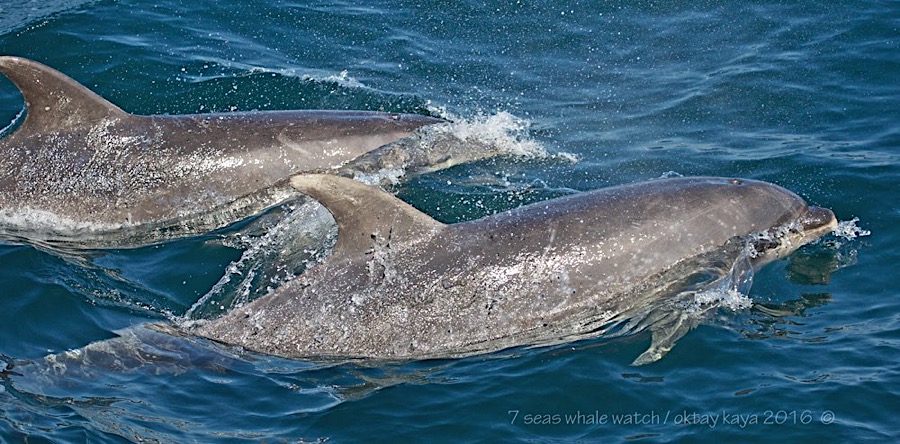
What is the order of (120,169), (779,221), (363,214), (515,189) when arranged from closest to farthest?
1. (363,214)
2. (779,221)
3. (120,169)
4. (515,189)

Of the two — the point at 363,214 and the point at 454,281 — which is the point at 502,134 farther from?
the point at 363,214

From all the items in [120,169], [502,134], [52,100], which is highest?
[52,100]

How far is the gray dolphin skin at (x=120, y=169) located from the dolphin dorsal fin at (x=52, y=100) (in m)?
0.01

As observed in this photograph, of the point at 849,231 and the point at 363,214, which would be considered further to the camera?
the point at 849,231

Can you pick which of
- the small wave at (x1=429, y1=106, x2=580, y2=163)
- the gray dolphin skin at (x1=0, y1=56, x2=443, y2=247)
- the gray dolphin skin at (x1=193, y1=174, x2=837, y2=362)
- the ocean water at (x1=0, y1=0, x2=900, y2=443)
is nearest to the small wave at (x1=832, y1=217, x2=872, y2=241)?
the ocean water at (x1=0, y1=0, x2=900, y2=443)

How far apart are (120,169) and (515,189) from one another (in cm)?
442

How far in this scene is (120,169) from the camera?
1301 centimetres

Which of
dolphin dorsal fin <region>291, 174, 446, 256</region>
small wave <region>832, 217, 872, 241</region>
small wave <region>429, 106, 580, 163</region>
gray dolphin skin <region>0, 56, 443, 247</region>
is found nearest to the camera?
dolphin dorsal fin <region>291, 174, 446, 256</region>

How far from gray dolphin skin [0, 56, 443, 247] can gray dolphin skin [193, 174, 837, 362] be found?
325cm

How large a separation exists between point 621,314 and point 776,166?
14.4 feet

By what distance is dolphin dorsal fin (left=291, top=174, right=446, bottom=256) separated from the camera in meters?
9.58

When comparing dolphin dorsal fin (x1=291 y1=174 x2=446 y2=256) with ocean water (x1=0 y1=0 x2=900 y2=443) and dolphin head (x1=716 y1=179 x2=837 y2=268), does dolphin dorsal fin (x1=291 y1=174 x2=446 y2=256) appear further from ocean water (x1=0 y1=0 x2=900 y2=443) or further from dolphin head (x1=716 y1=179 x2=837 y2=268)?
dolphin head (x1=716 y1=179 x2=837 y2=268)

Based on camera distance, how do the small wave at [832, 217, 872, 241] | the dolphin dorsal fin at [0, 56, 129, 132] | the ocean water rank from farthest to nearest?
the dolphin dorsal fin at [0, 56, 129, 132] < the small wave at [832, 217, 872, 241] < the ocean water

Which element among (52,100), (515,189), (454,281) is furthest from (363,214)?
(52,100)
